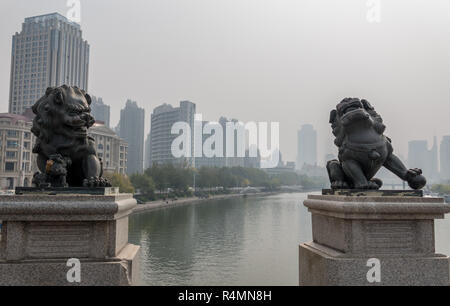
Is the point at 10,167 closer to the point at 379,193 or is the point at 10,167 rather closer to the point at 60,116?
the point at 60,116

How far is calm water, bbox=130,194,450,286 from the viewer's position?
34.3ft

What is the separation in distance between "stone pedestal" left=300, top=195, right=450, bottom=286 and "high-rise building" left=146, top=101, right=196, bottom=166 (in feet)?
192

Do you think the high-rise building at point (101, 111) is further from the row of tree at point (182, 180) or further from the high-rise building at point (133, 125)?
the row of tree at point (182, 180)

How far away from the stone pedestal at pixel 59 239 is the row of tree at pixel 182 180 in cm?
2889

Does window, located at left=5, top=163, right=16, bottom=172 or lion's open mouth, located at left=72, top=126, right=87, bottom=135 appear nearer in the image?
lion's open mouth, located at left=72, top=126, right=87, bottom=135

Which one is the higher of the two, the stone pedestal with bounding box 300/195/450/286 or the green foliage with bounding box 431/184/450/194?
the stone pedestal with bounding box 300/195/450/286

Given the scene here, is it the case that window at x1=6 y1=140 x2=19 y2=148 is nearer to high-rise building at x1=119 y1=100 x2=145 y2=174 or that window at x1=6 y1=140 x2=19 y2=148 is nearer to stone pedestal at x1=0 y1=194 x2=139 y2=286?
high-rise building at x1=119 y1=100 x2=145 y2=174

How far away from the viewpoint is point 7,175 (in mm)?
40906

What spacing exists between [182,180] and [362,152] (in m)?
44.4

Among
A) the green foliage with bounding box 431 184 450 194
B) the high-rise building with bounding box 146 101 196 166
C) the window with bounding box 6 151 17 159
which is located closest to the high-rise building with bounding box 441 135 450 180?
the green foliage with bounding box 431 184 450 194

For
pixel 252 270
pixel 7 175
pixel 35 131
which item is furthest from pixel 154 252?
pixel 7 175

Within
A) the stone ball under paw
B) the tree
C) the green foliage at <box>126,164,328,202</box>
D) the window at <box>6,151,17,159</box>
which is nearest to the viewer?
the stone ball under paw

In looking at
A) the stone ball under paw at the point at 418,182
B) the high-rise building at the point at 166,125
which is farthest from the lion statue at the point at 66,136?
the high-rise building at the point at 166,125
